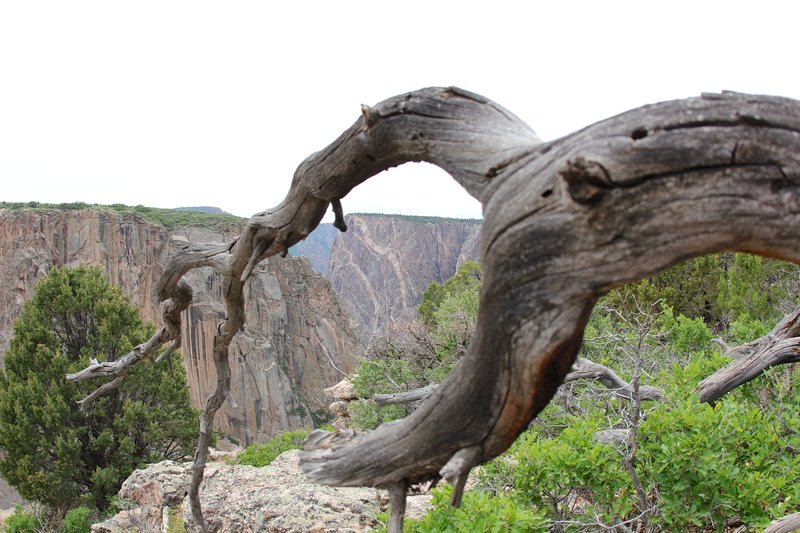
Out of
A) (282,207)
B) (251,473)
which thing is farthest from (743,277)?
(282,207)

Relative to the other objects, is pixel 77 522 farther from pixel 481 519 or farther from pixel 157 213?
pixel 157 213

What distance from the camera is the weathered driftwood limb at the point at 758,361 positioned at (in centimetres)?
483

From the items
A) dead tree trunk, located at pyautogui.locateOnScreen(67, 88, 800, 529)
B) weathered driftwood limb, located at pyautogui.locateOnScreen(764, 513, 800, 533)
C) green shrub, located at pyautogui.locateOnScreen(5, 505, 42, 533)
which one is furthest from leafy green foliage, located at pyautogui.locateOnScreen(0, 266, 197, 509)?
dead tree trunk, located at pyautogui.locateOnScreen(67, 88, 800, 529)

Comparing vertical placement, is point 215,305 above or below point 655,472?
below

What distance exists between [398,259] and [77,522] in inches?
2751

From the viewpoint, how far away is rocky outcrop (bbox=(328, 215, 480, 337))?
83.4 m

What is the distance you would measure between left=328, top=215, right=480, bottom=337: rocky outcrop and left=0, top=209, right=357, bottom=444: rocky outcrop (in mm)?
29522

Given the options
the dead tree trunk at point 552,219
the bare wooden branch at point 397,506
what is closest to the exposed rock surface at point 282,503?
the bare wooden branch at point 397,506

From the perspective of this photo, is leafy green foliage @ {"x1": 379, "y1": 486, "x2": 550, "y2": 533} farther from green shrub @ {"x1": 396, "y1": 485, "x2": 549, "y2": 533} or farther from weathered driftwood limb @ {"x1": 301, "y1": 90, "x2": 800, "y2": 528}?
weathered driftwood limb @ {"x1": 301, "y1": 90, "x2": 800, "y2": 528}

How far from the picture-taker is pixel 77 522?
1486cm

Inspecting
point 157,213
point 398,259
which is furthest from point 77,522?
point 398,259

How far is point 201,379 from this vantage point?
138 ft

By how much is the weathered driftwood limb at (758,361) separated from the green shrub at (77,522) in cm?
1468

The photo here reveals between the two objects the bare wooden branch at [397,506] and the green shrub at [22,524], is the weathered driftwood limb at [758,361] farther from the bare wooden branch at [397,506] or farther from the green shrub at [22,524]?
the green shrub at [22,524]
